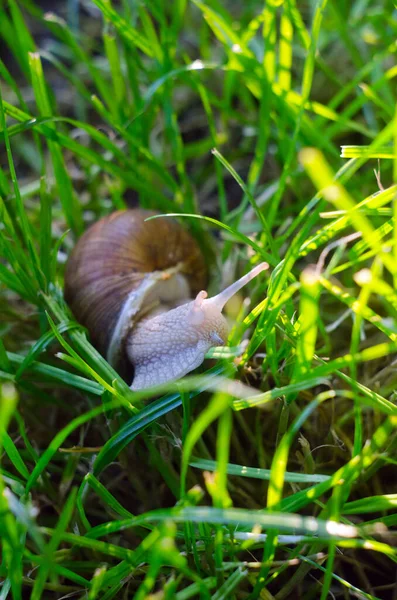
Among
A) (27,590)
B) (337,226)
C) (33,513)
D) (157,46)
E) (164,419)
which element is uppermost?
(157,46)

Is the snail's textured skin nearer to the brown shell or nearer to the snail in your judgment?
the snail

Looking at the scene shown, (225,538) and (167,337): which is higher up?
(167,337)

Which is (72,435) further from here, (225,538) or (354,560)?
(354,560)

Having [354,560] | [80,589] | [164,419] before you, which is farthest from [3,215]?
[354,560]

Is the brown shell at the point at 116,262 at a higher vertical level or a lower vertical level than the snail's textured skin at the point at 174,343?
higher

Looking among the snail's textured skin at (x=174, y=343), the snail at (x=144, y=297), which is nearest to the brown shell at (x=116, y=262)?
the snail at (x=144, y=297)

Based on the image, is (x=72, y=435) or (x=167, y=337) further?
(x=72, y=435)

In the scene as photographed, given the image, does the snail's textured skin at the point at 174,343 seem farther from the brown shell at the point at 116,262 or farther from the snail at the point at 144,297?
the brown shell at the point at 116,262

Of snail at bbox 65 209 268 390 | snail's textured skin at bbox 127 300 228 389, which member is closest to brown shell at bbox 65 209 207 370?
snail at bbox 65 209 268 390
